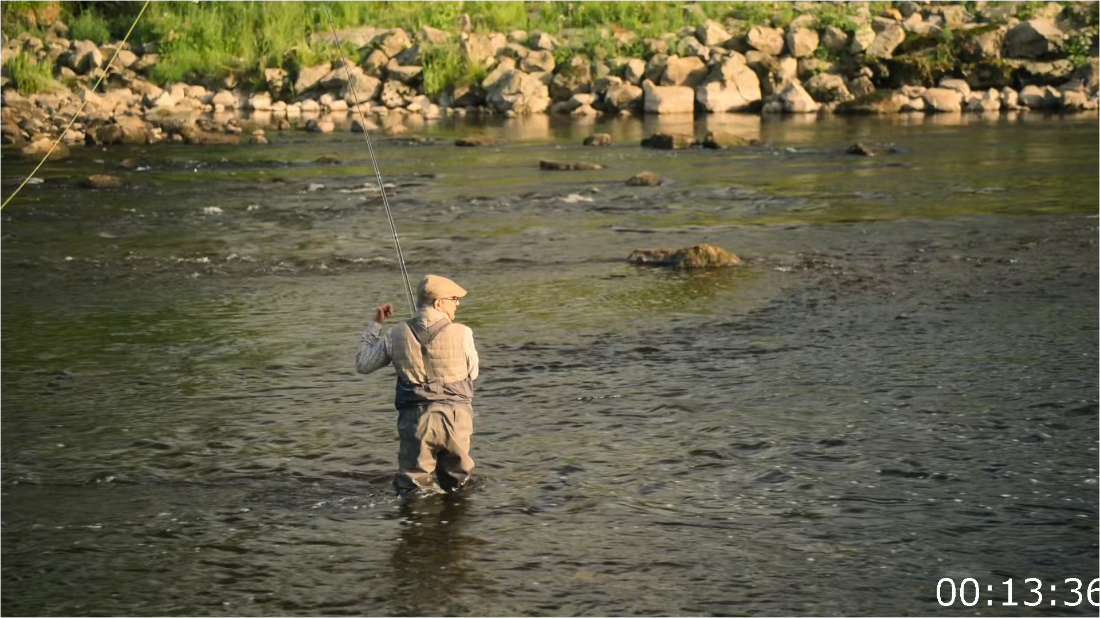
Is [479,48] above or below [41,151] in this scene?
above

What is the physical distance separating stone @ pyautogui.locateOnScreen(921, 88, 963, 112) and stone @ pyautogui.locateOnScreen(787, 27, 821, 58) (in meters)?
4.62

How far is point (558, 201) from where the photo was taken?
1992 centimetres

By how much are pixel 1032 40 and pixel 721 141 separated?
49.7 ft

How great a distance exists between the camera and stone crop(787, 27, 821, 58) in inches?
1591

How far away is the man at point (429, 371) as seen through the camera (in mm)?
7297

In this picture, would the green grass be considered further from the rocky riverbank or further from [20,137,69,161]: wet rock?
[20,137,69,161]: wet rock

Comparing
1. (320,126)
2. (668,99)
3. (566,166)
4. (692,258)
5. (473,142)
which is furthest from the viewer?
(668,99)

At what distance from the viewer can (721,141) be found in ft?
89.4

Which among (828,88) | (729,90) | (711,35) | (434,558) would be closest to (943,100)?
(828,88)

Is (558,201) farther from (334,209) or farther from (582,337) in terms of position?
(582,337)

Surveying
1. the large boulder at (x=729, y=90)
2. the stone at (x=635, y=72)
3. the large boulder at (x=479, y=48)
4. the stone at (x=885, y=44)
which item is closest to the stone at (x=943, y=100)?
the stone at (x=885, y=44)

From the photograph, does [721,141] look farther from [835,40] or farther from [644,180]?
[835,40]

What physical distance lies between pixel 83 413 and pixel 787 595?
4824mm

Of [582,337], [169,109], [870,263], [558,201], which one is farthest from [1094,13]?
[582,337]
